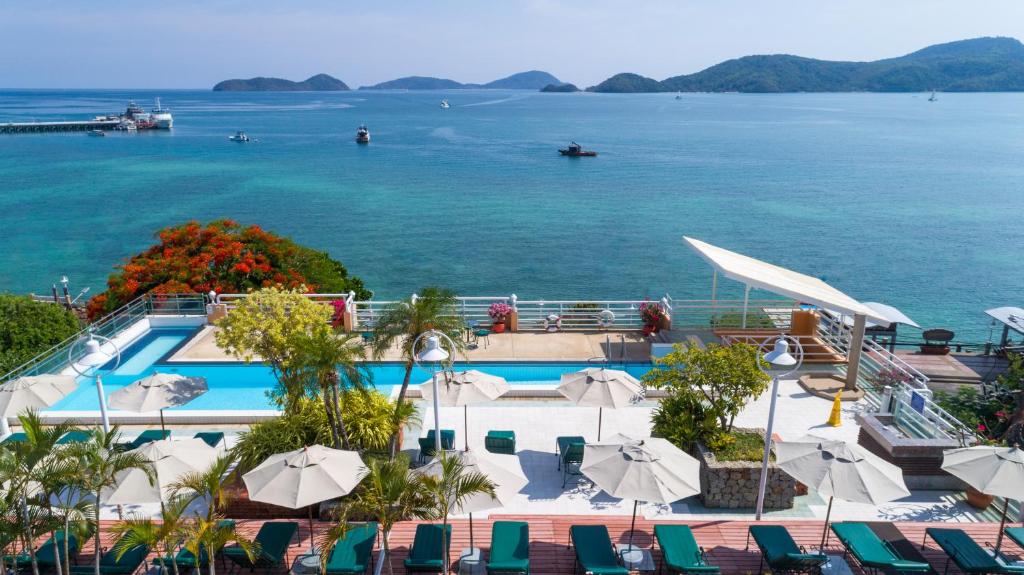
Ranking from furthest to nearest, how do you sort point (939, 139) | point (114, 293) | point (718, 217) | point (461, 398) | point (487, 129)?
1. point (487, 129)
2. point (939, 139)
3. point (718, 217)
4. point (114, 293)
5. point (461, 398)

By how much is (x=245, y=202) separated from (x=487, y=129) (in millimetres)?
85618

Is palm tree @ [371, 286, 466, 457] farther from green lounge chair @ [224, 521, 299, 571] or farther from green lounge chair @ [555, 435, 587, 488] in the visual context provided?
→ green lounge chair @ [555, 435, 587, 488]

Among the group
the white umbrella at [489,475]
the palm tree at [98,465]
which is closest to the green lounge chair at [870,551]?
the white umbrella at [489,475]

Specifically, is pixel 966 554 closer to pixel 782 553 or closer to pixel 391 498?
pixel 782 553

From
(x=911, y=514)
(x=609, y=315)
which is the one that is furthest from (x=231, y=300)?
(x=911, y=514)

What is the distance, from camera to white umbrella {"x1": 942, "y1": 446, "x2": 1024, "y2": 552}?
891cm

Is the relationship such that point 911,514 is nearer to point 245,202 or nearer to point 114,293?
point 114,293

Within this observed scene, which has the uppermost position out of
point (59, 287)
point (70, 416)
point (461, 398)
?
point (461, 398)

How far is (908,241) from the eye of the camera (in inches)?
2140

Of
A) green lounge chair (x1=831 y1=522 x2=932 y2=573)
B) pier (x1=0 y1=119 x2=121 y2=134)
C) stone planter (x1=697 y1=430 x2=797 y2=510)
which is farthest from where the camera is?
pier (x1=0 y1=119 x2=121 y2=134)

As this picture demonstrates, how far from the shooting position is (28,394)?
38.6 ft

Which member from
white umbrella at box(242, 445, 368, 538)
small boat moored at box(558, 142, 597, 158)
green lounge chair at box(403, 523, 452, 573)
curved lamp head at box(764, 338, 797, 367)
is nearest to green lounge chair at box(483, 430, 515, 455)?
green lounge chair at box(403, 523, 452, 573)

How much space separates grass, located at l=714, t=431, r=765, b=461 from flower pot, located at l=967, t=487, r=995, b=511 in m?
3.41

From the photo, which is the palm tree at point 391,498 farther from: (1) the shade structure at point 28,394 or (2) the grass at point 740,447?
(1) the shade structure at point 28,394
